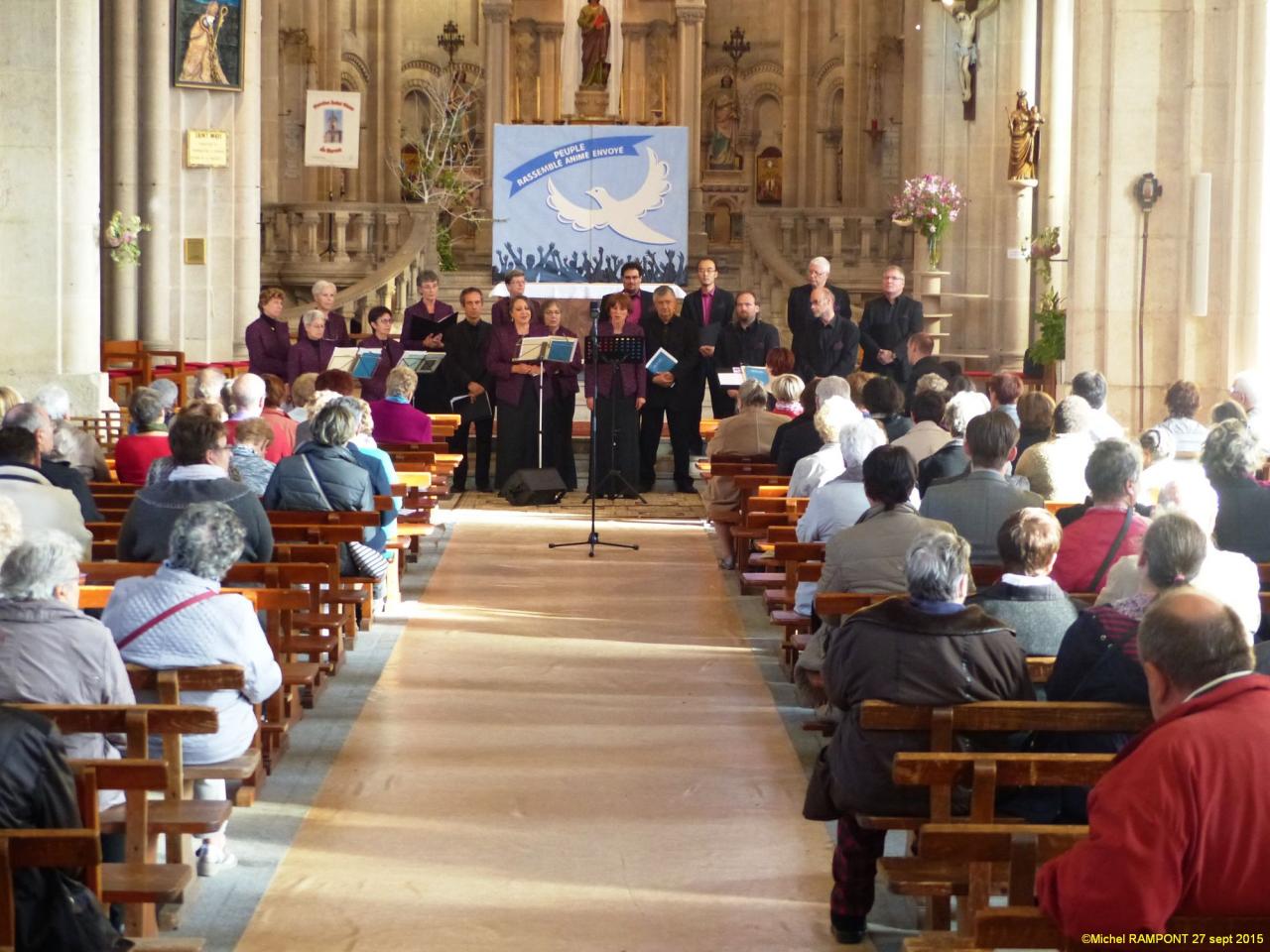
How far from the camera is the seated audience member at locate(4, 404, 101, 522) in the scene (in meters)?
7.90

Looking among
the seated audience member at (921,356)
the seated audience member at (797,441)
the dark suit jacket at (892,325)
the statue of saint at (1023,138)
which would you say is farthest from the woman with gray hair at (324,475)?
the statue of saint at (1023,138)

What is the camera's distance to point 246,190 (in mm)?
18172

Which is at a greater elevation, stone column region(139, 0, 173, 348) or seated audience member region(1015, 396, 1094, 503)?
stone column region(139, 0, 173, 348)

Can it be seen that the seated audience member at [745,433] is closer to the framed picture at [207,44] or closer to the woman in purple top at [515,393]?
the woman in purple top at [515,393]

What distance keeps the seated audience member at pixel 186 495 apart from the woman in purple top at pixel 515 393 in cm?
741

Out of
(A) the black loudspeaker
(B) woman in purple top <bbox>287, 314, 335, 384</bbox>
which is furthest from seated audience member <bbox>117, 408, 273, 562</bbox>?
(B) woman in purple top <bbox>287, 314, 335, 384</bbox>

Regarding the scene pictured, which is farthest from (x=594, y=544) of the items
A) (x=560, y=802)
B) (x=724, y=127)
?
(x=724, y=127)

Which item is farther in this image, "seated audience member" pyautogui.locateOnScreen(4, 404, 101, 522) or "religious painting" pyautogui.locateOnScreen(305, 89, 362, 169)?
"religious painting" pyautogui.locateOnScreen(305, 89, 362, 169)

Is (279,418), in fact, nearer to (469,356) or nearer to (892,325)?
(469,356)

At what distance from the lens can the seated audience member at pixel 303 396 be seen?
10516mm

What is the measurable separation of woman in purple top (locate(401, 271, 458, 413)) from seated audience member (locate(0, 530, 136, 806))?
10.1 m

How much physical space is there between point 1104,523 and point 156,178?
12.8 meters

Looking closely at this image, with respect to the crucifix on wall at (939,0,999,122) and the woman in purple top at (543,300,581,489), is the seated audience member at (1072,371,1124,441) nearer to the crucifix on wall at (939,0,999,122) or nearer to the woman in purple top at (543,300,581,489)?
the woman in purple top at (543,300,581,489)

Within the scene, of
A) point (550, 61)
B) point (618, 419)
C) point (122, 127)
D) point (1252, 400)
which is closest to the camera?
point (1252, 400)
